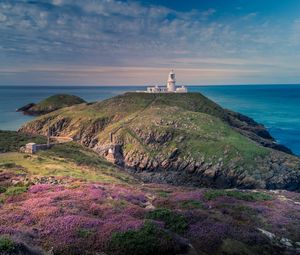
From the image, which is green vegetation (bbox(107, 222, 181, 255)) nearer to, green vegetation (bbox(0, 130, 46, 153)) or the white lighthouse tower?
green vegetation (bbox(0, 130, 46, 153))

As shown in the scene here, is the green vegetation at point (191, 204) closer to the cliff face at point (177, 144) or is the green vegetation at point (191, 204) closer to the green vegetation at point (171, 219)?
the green vegetation at point (171, 219)

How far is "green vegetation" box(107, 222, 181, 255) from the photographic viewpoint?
13.5 metres

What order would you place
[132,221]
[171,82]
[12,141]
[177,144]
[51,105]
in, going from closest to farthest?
[132,221] → [12,141] → [177,144] → [171,82] → [51,105]

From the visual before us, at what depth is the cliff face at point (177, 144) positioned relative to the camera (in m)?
63.5

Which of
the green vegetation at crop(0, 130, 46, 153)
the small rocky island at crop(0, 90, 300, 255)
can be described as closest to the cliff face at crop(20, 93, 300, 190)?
the small rocky island at crop(0, 90, 300, 255)

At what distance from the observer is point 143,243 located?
540 inches

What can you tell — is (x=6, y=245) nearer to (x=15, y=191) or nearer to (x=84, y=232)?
(x=84, y=232)

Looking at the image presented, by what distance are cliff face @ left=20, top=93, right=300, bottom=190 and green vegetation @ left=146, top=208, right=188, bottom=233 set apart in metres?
44.9

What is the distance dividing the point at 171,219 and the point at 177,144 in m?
57.5

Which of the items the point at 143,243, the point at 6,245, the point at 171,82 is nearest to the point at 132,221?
the point at 143,243

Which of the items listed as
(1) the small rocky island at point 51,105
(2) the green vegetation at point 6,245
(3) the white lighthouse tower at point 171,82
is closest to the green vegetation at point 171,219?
(2) the green vegetation at point 6,245

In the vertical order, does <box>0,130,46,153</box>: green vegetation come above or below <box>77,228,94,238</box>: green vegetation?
below

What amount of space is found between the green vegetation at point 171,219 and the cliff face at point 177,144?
4492cm

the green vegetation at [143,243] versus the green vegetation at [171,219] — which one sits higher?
the green vegetation at [143,243]
